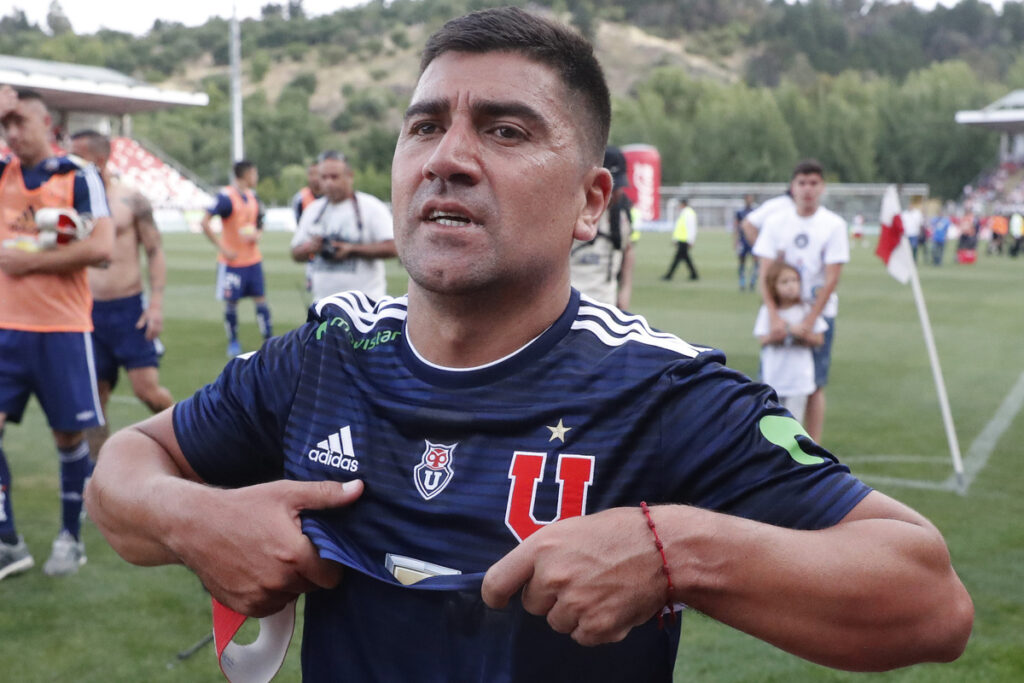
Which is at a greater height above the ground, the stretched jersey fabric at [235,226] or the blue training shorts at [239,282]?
the stretched jersey fabric at [235,226]

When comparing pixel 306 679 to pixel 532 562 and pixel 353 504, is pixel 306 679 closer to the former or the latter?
pixel 353 504

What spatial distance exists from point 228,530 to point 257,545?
5 cm

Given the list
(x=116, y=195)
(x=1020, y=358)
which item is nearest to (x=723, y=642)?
(x=116, y=195)

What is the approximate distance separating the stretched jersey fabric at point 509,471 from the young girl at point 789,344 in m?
5.57

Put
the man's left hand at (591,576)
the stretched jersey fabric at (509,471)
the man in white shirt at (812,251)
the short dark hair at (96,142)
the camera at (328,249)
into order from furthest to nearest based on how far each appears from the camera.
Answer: the camera at (328,249) < the short dark hair at (96,142) < the man in white shirt at (812,251) < the stretched jersey fabric at (509,471) < the man's left hand at (591,576)

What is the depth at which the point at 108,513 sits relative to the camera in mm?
1768

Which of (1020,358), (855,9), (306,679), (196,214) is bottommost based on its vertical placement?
(196,214)

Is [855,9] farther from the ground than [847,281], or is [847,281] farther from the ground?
[855,9]

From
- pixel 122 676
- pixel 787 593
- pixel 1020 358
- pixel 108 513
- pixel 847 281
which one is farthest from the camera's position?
pixel 847 281

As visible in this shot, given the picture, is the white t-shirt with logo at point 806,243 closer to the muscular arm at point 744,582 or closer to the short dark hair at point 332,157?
the short dark hair at point 332,157

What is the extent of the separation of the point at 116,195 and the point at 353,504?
6.31 metres

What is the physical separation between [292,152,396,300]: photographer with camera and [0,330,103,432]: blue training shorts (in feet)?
9.48

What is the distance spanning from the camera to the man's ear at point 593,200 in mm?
1813

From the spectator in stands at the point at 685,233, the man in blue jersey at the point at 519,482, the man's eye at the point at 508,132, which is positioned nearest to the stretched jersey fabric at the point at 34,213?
the man in blue jersey at the point at 519,482
